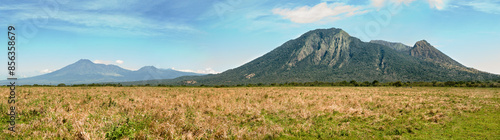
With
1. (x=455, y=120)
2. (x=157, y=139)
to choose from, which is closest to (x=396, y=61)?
(x=455, y=120)

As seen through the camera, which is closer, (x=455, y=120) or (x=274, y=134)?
(x=274, y=134)

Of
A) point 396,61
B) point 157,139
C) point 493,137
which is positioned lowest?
point 493,137

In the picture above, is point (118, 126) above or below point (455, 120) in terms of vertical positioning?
above

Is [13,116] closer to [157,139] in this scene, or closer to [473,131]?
[157,139]

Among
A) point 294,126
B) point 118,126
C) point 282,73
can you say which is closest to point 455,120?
point 294,126

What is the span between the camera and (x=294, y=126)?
12.4m

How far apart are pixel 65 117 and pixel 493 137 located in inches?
862

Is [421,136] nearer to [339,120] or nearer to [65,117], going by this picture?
[339,120]

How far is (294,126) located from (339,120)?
13.2 ft

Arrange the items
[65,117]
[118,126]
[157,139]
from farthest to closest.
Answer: [65,117] → [118,126] → [157,139]

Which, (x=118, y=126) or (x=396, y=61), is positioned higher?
(x=396, y=61)

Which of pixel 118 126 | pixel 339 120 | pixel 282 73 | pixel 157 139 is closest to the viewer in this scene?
pixel 157 139

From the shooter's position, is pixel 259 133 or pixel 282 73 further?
pixel 282 73

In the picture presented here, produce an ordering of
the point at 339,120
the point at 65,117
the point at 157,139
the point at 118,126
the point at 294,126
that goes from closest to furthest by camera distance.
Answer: the point at 157,139, the point at 118,126, the point at 65,117, the point at 294,126, the point at 339,120
